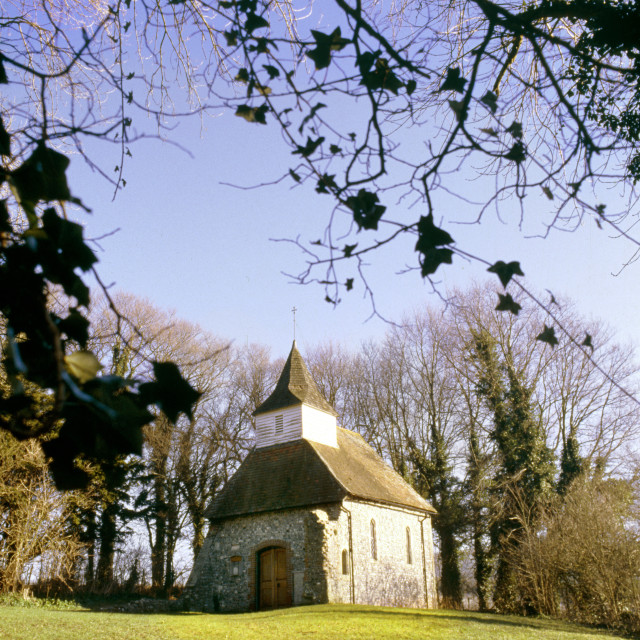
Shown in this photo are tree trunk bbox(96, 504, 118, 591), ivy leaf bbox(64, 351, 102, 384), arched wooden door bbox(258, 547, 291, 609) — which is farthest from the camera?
tree trunk bbox(96, 504, 118, 591)

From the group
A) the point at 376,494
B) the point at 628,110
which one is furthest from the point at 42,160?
the point at 376,494

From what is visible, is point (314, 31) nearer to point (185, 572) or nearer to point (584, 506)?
point (584, 506)

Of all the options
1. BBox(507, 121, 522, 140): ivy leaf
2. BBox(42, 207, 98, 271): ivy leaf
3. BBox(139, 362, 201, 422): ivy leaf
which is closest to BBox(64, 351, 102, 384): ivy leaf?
BBox(139, 362, 201, 422): ivy leaf

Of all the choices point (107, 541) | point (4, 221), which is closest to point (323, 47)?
point (4, 221)

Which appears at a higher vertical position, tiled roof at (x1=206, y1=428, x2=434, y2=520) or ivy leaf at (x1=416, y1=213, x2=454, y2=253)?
tiled roof at (x1=206, y1=428, x2=434, y2=520)

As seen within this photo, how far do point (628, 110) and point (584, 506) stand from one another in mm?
14446

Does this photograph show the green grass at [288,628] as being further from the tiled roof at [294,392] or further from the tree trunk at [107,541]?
the tree trunk at [107,541]

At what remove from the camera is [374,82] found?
10.2ft

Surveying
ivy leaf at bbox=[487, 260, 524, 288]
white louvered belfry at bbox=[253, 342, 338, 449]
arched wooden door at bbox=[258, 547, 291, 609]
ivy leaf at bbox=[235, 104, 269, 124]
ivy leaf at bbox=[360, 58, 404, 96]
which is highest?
white louvered belfry at bbox=[253, 342, 338, 449]

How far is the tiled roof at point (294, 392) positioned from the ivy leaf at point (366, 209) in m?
20.0

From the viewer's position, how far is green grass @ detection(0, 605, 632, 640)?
11.1 m

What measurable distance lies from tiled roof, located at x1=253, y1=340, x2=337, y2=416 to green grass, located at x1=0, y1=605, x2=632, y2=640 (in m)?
8.35

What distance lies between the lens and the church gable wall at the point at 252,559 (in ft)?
61.2

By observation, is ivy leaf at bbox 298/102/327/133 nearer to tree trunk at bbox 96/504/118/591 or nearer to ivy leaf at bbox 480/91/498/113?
ivy leaf at bbox 480/91/498/113
